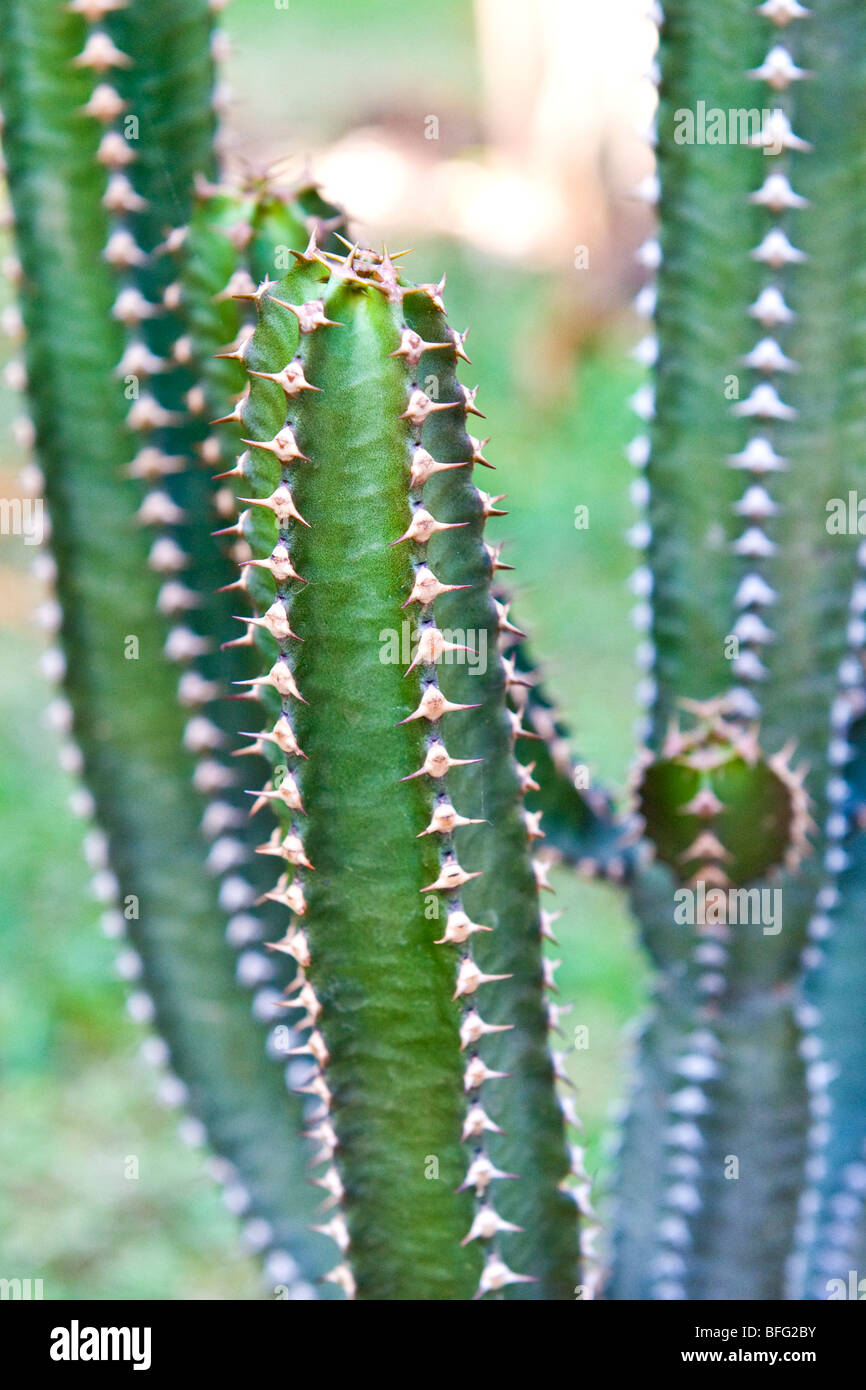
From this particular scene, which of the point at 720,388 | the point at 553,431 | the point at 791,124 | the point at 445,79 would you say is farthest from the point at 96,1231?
the point at 445,79

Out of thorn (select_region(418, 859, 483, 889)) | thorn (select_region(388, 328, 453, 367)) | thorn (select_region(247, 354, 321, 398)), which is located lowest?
thorn (select_region(418, 859, 483, 889))

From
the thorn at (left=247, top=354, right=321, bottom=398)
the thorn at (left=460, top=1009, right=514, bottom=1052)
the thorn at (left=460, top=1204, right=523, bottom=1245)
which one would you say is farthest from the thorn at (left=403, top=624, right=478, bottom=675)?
the thorn at (left=460, top=1204, right=523, bottom=1245)

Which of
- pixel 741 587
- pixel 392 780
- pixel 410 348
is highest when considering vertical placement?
pixel 410 348

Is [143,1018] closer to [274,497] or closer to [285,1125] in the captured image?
[285,1125]

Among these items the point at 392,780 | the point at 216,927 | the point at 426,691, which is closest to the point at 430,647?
the point at 426,691

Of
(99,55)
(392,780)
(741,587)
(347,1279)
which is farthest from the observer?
(741,587)

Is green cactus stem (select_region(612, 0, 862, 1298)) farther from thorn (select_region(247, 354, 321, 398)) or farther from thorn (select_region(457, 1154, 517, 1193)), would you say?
thorn (select_region(247, 354, 321, 398))

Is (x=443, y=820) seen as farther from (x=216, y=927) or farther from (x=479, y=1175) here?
(x=216, y=927)
